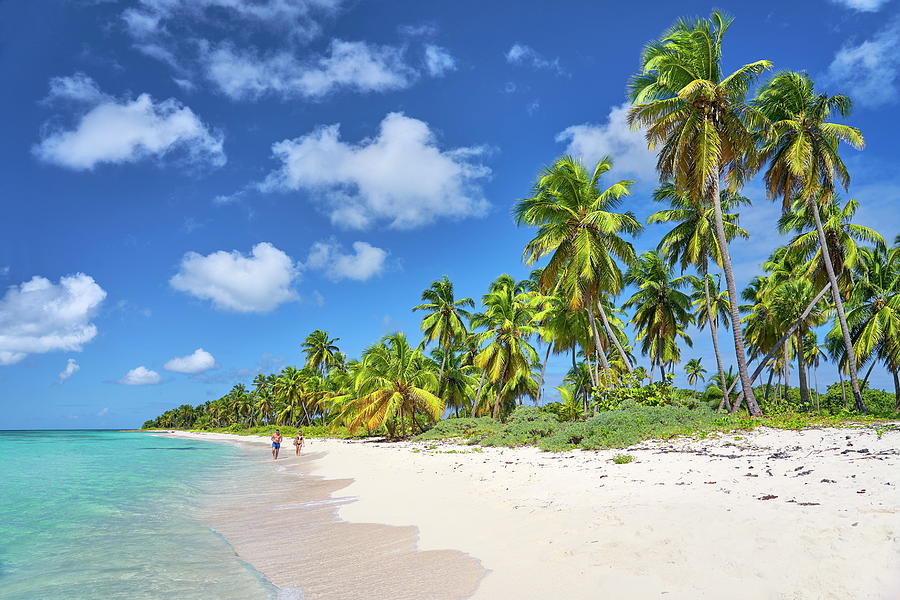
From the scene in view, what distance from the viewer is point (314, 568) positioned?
5.89 meters

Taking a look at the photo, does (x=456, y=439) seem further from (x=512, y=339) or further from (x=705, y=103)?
(x=705, y=103)

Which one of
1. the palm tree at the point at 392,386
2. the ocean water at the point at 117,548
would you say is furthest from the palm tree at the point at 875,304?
the ocean water at the point at 117,548

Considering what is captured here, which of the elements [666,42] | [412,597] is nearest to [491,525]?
[412,597]

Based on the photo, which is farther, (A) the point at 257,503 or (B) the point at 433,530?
(A) the point at 257,503

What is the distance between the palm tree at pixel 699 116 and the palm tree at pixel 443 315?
2263 centimetres

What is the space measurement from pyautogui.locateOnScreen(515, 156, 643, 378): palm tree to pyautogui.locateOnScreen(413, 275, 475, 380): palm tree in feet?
53.9

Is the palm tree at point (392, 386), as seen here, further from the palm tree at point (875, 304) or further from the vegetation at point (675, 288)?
the palm tree at point (875, 304)

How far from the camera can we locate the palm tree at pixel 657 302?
32.1 m

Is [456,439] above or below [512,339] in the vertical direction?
below

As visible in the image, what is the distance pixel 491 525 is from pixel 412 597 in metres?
2.52

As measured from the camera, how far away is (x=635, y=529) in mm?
5594

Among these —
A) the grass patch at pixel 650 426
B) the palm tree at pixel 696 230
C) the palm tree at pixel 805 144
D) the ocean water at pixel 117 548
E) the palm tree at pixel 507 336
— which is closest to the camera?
the ocean water at pixel 117 548

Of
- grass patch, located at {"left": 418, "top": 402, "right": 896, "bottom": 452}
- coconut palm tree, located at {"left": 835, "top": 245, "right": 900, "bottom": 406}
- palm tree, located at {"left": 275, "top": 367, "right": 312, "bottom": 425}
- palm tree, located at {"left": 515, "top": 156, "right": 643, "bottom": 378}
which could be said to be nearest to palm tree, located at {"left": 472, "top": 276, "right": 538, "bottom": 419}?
palm tree, located at {"left": 515, "top": 156, "right": 643, "bottom": 378}

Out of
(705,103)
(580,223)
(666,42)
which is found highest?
(666,42)
